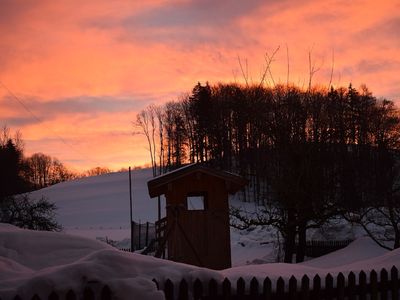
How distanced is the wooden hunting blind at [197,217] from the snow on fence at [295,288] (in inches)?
417

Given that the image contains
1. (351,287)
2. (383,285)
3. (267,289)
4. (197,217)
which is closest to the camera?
(267,289)

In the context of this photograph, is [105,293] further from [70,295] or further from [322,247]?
[322,247]

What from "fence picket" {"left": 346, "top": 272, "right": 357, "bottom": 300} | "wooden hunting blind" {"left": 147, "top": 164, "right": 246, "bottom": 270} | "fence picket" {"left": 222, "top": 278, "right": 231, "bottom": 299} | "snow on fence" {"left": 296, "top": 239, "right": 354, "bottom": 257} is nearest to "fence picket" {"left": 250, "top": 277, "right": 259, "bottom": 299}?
"fence picket" {"left": 222, "top": 278, "right": 231, "bottom": 299}

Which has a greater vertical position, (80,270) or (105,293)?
(80,270)

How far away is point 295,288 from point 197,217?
12084 mm

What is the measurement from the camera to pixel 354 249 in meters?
21.4

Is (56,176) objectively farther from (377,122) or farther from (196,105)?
(377,122)

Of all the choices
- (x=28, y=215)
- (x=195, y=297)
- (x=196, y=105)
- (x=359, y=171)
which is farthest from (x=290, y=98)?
(x=196, y=105)

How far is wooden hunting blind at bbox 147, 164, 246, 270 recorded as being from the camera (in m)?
17.3

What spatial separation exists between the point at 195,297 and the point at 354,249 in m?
17.6

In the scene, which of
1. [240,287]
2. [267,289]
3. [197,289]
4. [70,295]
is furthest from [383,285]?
[70,295]

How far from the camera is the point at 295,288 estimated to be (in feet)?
18.8

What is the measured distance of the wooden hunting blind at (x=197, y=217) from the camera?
1727 centimetres

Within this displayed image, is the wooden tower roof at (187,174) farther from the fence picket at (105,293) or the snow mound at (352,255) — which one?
the fence picket at (105,293)
